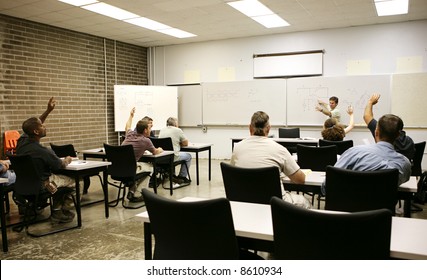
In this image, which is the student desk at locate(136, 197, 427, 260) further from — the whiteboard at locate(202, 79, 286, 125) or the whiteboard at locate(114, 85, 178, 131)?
the whiteboard at locate(114, 85, 178, 131)

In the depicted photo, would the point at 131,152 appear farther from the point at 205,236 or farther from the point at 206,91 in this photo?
the point at 206,91

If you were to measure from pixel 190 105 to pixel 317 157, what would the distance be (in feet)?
17.8

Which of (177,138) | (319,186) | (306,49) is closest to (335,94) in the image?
(306,49)

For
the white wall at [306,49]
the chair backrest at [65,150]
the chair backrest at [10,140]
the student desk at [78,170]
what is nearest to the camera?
the student desk at [78,170]

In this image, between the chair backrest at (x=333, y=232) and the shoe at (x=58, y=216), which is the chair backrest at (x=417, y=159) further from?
the shoe at (x=58, y=216)

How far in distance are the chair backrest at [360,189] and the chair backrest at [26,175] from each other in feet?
8.50

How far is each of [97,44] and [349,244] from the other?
7.47 m

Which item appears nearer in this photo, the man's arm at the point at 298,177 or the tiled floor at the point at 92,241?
the man's arm at the point at 298,177

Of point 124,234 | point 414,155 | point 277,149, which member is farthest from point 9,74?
point 414,155

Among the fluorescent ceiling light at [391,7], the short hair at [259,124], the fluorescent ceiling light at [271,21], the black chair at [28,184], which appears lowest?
the black chair at [28,184]

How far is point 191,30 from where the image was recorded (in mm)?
7281

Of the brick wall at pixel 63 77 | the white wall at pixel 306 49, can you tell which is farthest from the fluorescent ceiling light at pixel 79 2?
the white wall at pixel 306 49

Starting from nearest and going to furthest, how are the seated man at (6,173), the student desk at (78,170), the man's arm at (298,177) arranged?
1. the man's arm at (298,177)
2. the seated man at (6,173)
3. the student desk at (78,170)

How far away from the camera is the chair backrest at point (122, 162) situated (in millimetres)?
4230
